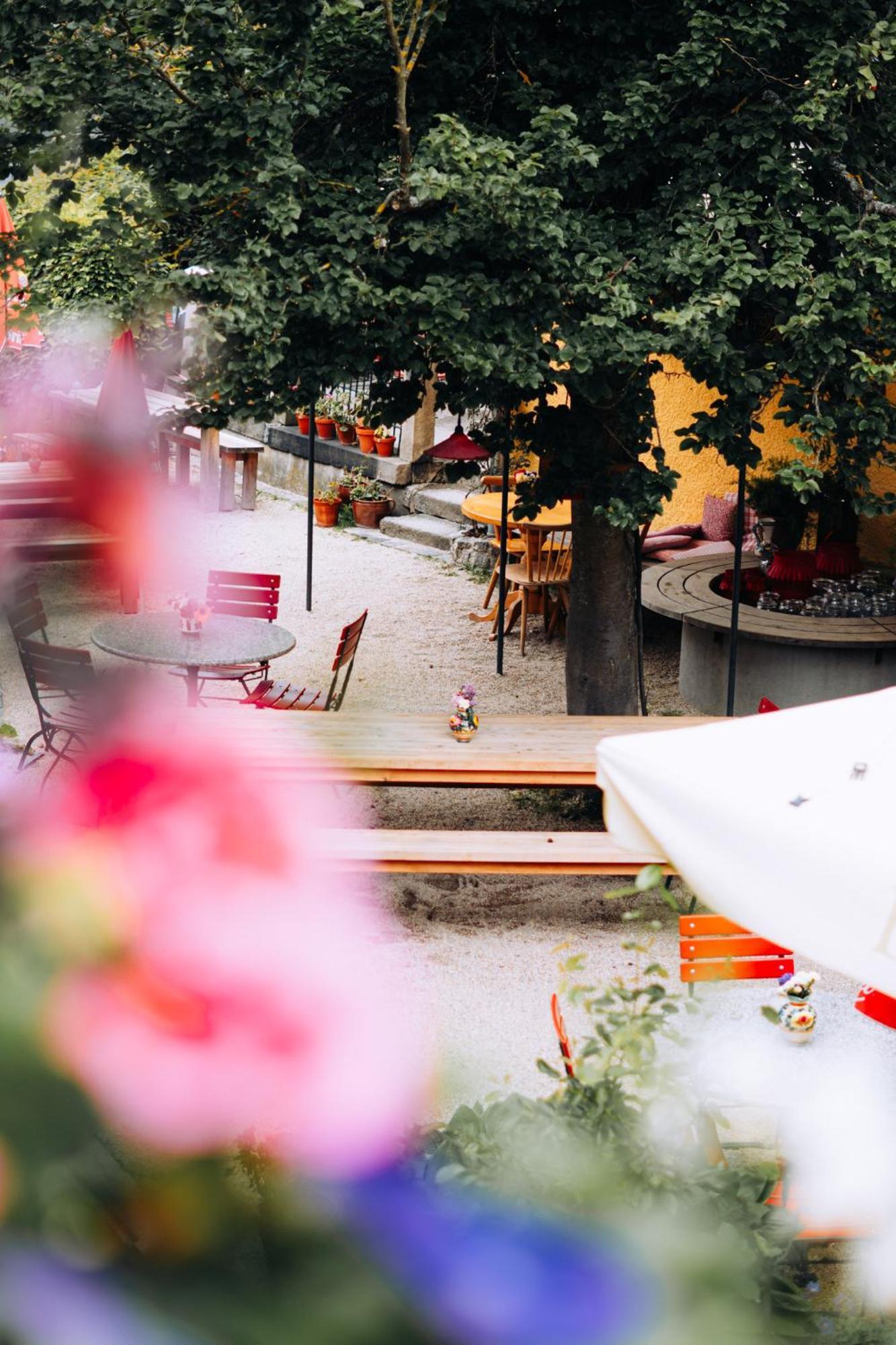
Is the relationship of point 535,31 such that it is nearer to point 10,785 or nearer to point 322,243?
point 322,243

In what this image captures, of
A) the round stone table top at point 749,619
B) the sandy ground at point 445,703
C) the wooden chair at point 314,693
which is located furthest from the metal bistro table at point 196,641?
the round stone table top at point 749,619

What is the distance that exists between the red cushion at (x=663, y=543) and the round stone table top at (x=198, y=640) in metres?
4.50

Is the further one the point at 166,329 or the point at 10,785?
the point at 166,329

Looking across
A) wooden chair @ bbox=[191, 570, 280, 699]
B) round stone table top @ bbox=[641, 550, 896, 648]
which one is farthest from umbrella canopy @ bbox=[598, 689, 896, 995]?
wooden chair @ bbox=[191, 570, 280, 699]

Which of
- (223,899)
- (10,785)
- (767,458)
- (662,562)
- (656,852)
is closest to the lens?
(223,899)

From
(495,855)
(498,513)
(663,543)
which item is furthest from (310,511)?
(495,855)

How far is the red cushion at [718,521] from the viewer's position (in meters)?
12.8

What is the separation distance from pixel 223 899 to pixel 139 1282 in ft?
0.56

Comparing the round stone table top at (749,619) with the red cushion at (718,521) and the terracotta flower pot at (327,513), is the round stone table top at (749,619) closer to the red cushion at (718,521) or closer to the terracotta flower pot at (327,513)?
the red cushion at (718,521)

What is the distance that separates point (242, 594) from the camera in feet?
33.2

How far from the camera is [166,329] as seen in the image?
672 centimetres

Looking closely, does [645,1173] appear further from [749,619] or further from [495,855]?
[749,619]

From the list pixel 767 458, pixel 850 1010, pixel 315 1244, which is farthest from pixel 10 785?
pixel 767 458

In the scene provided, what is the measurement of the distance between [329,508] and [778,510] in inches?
239
